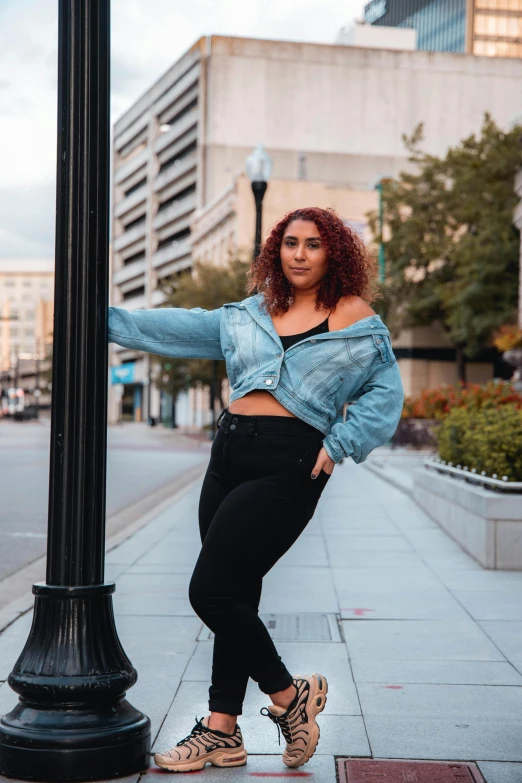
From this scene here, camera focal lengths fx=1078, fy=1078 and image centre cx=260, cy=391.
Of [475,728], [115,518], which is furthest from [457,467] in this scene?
[475,728]

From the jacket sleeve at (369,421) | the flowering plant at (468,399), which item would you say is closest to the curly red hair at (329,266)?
the jacket sleeve at (369,421)

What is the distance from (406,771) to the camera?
3.75m

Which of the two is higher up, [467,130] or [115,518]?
[467,130]

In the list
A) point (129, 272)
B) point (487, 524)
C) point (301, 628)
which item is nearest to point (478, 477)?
point (487, 524)

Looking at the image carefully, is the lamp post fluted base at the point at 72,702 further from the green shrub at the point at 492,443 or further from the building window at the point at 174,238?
the building window at the point at 174,238

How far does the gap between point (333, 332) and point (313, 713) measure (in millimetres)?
1365

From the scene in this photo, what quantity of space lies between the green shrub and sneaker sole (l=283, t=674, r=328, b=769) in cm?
544

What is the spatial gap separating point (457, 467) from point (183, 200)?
8140cm

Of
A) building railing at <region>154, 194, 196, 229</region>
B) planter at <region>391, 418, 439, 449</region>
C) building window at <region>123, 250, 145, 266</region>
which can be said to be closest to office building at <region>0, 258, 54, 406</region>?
building window at <region>123, 250, 145, 266</region>

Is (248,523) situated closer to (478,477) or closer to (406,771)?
(406,771)

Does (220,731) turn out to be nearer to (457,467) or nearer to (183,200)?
(457,467)

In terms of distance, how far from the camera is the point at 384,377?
12.6 ft

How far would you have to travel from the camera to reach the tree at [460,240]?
42.0 meters

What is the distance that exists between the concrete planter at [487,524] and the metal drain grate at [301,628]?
2322mm
